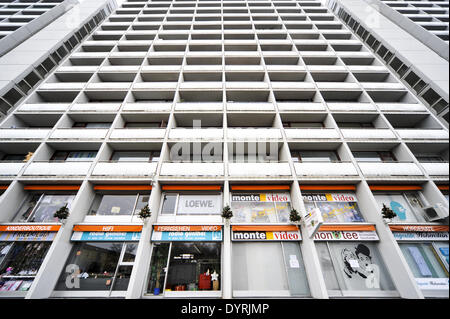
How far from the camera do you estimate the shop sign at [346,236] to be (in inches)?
370

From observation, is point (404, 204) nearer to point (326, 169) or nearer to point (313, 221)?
point (326, 169)

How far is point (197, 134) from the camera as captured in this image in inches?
476

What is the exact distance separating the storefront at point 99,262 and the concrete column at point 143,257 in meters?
0.62

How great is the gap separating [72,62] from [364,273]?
28709 millimetres

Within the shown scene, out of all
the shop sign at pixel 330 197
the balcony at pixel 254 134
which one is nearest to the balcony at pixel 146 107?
the balcony at pixel 254 134

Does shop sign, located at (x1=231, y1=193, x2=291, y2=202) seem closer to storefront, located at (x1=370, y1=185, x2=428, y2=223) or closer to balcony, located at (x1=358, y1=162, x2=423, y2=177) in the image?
balcony, located at (x1=358, y1=162, x2=423, y2=177)

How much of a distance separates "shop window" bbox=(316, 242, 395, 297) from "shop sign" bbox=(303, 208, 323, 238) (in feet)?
5.30

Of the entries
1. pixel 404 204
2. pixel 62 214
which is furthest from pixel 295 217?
pixel 62 214

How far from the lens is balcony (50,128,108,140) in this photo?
12.1 m

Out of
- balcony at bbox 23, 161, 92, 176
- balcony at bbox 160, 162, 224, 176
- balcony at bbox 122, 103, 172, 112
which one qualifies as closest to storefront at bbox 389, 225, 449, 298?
balcony at bbox 160, 162, 224, 176

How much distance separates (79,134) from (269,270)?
1475 centimetres

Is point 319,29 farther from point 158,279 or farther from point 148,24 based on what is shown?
point 158,279

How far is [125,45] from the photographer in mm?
19094

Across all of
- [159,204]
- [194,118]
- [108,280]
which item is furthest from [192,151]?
[108,280]
